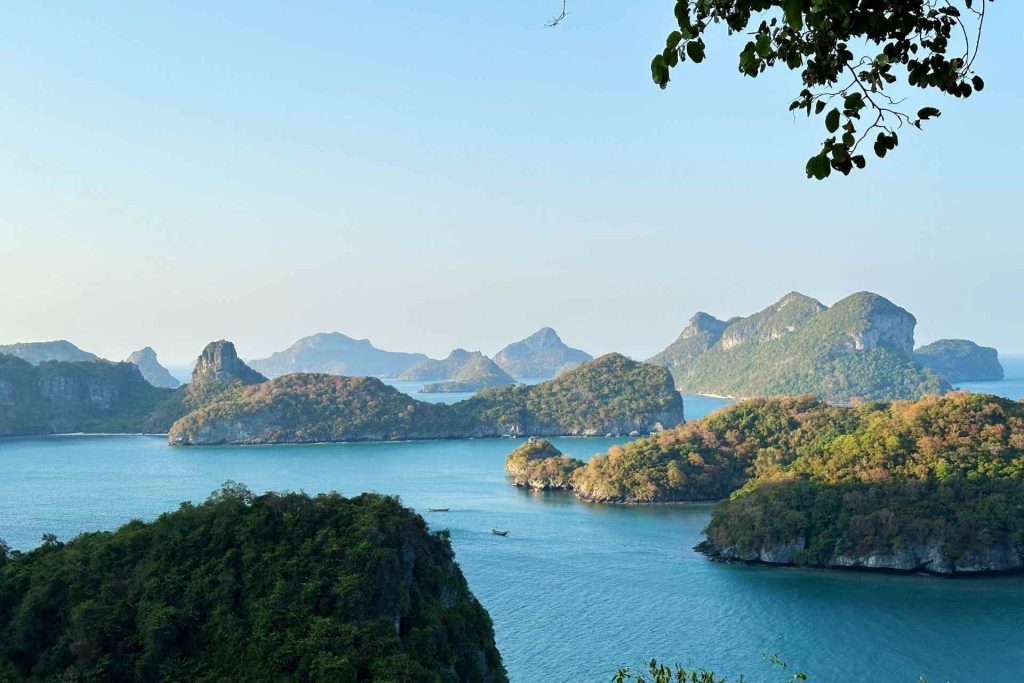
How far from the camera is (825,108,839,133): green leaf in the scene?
4891 millimetres

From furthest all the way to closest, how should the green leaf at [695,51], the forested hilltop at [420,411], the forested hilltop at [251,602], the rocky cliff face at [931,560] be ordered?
the forested hilltop at [420,411]
the rocky cliff face at [931,560]
the forested hilltop at [251,602]
the green leaf at [695,51]

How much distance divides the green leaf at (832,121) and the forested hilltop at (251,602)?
23.4 m

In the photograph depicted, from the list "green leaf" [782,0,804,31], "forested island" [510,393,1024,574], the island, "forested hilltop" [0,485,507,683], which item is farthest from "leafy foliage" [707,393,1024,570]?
"green leaf" [782,0,804,31]

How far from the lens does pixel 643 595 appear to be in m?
48.6

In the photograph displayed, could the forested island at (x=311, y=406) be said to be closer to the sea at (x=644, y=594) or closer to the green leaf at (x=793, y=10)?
the sea at (x=644, y=594)

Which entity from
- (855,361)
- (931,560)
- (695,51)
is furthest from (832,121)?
(855,361)

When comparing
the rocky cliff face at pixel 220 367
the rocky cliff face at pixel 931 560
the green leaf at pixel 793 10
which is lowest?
the rocky cliff face at pixel 931 560

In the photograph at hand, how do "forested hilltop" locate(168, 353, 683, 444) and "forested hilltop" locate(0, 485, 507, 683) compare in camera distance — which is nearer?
"forested hilltop" locate(0, 485, 507, 683)

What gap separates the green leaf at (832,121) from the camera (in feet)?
16.0

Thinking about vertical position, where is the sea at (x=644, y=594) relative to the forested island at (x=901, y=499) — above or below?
below

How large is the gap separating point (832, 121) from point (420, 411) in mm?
129465

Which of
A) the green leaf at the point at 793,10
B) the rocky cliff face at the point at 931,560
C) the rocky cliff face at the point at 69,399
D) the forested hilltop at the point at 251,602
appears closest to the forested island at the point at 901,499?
the rocky cliff face at the point at 931,560

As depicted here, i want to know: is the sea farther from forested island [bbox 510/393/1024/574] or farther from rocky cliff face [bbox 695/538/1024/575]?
forested island [bbox 510/393/1024/574]

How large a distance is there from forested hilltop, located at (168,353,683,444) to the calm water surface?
38.6 metres
